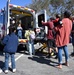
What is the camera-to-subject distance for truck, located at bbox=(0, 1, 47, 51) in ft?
42.6

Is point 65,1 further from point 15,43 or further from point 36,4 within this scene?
point 15,43

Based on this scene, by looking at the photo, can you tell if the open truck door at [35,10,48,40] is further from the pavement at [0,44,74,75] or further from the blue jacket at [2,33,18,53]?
the blue jacket at [2,33,18,53]

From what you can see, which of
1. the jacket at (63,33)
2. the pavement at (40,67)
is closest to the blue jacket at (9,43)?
the pavement at (40,67)

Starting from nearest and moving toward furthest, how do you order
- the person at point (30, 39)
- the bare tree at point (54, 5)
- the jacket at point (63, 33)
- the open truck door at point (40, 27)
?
the jacket at point (63, 33) < the person at point (30, 39) < the open truck door at point (40, 27) < the bare tree at point (54, 5)

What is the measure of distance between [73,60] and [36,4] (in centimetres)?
3819

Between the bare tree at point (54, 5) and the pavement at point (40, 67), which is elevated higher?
the bare tree at point (54, 5)

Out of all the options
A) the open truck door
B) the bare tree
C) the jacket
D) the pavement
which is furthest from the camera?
the bare tree

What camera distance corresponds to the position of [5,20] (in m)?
13.1

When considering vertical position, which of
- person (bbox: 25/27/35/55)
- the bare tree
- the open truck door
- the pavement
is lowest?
the pavement

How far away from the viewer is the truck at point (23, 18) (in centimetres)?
1300

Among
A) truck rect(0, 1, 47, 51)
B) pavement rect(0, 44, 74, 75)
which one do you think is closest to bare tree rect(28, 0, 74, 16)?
truck rect(0, 1, 47, 51)

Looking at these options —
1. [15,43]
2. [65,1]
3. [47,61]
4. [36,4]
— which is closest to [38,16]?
[47,61]

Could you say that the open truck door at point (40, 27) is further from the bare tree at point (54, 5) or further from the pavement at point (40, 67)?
the bare tree at point (54, 5)

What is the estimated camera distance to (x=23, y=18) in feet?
52.3
